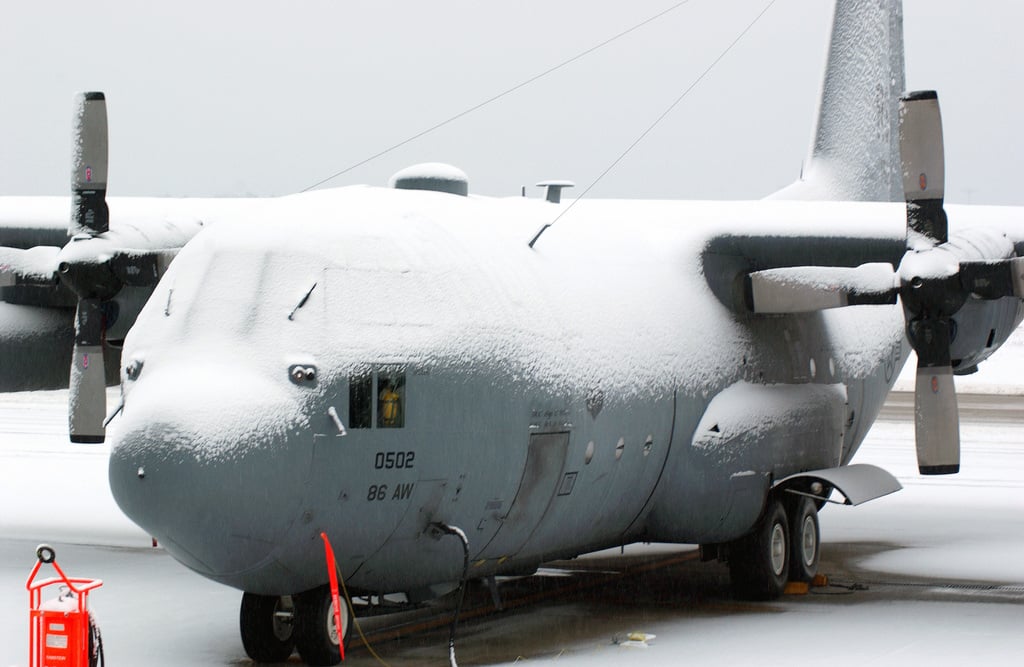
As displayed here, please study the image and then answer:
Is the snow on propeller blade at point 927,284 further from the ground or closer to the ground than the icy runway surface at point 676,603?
further from the ground

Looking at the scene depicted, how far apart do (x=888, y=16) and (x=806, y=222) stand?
269 inches

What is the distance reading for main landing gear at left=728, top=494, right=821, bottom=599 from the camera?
43.4 feet

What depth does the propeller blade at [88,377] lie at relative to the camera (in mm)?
12352

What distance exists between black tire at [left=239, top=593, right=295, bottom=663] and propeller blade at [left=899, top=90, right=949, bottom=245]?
6.26 metres

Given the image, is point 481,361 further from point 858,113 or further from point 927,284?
point 858,113

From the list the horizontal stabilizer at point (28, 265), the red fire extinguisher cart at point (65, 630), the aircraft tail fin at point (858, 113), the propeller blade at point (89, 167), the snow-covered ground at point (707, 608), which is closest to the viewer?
the red fire extinguisher cart at point (65, 630)

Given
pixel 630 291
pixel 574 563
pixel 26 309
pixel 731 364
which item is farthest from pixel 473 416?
pixel 26 309

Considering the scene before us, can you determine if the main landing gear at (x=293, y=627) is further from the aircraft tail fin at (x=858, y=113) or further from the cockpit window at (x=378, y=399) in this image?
the aircraft tail fin at (x=858, y=113)

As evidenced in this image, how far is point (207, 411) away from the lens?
28.4ft

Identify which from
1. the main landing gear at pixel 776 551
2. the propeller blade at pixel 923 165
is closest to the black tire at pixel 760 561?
the main landing gear at pixel 776 551

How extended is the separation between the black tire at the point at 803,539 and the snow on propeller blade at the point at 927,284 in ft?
5.13

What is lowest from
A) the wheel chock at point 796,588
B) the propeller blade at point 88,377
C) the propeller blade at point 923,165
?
the wheel chock at point 796,588

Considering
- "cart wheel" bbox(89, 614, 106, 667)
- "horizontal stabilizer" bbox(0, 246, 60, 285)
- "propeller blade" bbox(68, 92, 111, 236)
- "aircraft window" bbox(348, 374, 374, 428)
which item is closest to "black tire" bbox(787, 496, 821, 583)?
"aircraft window" bbox(348, 374, 374, 428)

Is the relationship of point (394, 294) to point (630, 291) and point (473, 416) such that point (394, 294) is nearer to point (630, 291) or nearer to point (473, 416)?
point (473, 416)
